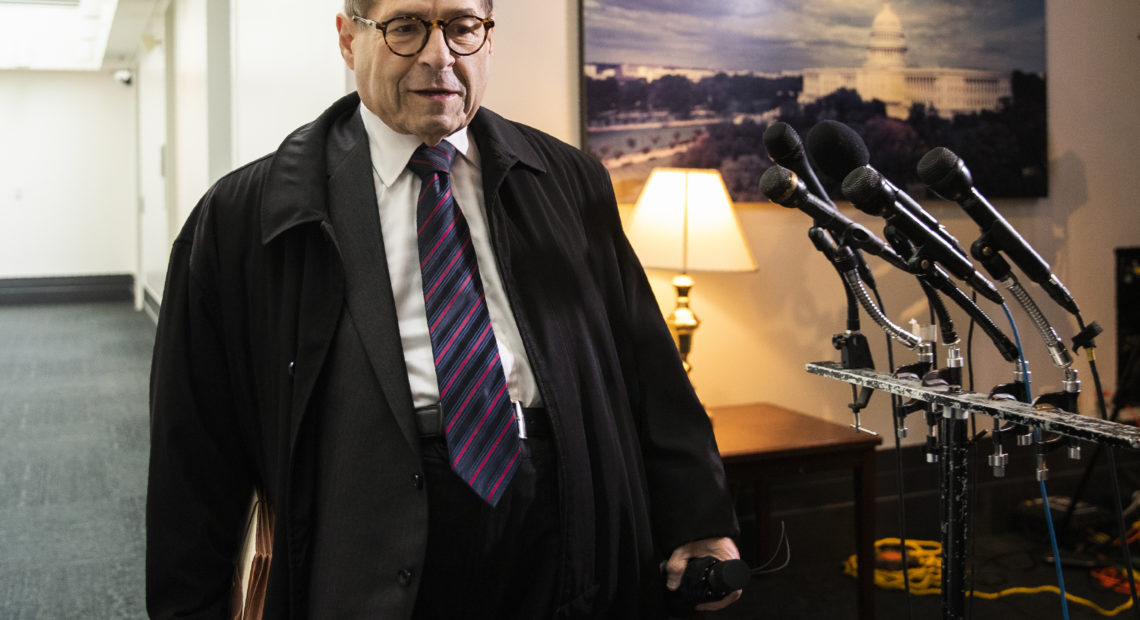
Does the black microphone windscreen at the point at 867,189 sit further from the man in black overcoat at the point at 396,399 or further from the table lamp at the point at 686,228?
the table lamp at the point at 686,228

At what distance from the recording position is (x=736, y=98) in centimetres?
315

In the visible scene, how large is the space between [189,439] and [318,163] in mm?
404

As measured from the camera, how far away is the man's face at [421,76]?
4.17ft

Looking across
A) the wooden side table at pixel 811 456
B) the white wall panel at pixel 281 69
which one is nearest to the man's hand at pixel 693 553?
the wooden side table at pixel 811 456

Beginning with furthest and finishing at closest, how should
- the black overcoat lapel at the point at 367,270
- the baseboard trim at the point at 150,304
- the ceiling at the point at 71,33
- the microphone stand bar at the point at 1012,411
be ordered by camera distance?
the baseboard trim at the point at 150,304 → the ceiling at the point at 71,33 → the black overcoat lapel at the point at 367,270 → the microphone stand bar at the point at 1012,411

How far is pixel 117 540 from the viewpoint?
3709 mm

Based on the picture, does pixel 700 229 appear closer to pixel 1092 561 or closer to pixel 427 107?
pixel 427 107

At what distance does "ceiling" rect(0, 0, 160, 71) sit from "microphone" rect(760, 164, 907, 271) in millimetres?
7639

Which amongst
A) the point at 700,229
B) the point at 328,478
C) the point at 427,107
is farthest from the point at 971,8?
the point at 328,478

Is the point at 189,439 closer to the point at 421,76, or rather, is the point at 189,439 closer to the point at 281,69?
the point at 421,76

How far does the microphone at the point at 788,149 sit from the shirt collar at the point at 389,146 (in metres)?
0.44

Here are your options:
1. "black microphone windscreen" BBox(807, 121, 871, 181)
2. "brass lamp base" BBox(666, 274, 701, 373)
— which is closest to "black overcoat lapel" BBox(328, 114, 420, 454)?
"black microphone windscreen" BBox(807, 121, 871, 181)

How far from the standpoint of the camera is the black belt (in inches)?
49.0

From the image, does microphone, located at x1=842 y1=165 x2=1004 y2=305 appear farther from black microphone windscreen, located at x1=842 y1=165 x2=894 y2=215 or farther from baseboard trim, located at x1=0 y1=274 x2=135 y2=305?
baseboard trim, located at x1=0 y1=274 x2=135 y2=305
